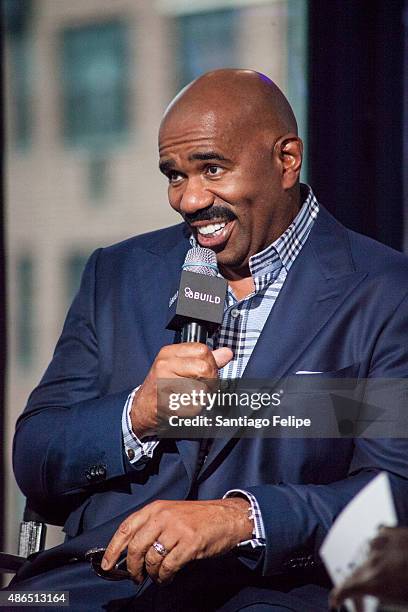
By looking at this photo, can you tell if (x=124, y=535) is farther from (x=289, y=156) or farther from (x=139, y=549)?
(x=289, y=156)

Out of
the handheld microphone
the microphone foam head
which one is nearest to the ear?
the microphone foam head

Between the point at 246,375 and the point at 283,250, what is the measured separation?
0.29 metres

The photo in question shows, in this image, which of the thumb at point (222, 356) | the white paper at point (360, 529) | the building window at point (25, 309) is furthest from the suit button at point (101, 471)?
the building window at point (25, 309)

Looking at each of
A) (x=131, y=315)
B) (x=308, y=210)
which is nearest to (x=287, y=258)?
(x=308, y=210)

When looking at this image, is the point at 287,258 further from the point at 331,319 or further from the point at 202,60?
the point at 202,60

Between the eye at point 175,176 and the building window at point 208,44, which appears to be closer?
the eye at point 175,176

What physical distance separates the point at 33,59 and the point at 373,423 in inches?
64.2

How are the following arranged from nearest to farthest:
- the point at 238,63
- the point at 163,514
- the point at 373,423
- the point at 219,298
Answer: the point at 163,514, the point at 219,298, the point at 373,423, the point at 238,63

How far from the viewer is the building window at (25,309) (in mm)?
2691

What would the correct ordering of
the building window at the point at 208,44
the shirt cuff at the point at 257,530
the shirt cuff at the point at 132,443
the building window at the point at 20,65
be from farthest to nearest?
the building window at the point at 20,65
the building window at the point at 208,44
the shirt cuff at the point at 132,443
the shirt cuff at the point at 257,530

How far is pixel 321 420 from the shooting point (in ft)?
5.48

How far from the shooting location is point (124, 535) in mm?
1435

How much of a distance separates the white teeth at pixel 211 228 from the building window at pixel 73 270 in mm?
907

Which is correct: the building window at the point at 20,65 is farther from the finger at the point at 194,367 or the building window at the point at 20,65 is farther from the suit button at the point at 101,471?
the finger at the point at 194,367
